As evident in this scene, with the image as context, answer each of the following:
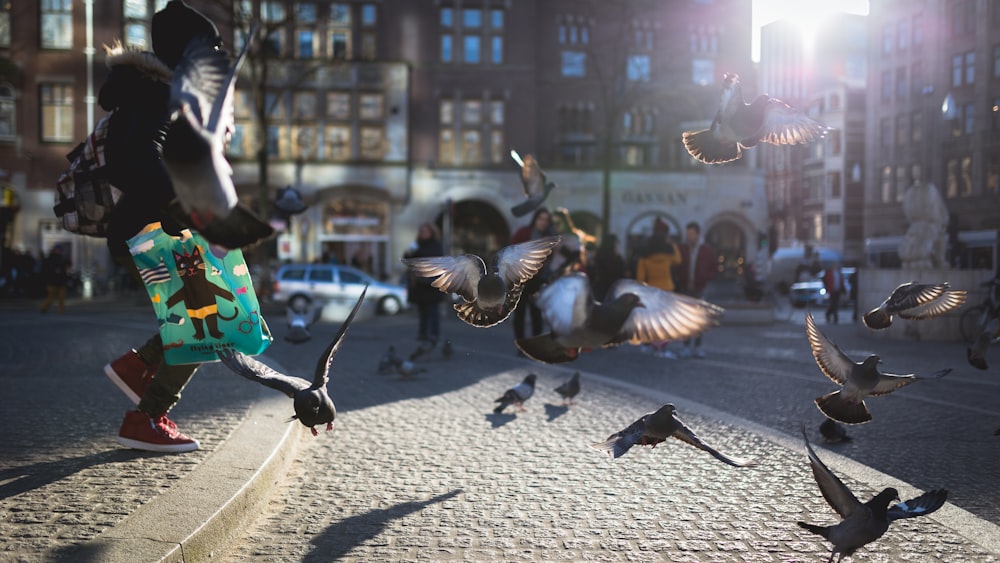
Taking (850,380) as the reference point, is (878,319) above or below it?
above

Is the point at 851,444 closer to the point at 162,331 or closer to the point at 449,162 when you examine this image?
the point at 162,331

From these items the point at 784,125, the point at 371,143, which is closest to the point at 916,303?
the point at 784,125

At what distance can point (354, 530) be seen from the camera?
4.13 metres

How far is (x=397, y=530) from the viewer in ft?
13.5

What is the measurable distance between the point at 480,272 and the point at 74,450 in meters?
2.81

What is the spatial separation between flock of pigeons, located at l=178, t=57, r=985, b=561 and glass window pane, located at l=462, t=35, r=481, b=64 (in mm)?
32613

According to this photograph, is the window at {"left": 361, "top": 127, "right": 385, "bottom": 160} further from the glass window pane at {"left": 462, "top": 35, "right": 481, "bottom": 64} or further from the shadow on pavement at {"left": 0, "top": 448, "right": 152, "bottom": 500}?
the shadow on pavement at {"left": 0, "top": 448, "right": 152, "bottom": 500}

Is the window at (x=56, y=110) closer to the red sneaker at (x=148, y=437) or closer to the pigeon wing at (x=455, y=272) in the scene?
the red sneaker at (x=148, y=437)

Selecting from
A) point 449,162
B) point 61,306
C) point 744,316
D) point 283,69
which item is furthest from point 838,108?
point 61,306

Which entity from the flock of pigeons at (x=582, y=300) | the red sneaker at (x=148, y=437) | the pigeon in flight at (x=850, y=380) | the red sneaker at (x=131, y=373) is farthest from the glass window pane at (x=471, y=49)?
the pigeon in flight at (x=850, y=380)

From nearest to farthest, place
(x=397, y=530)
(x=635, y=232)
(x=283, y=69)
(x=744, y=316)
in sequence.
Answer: (x=397, y=530)
(x=744, y=316)
(x=283, y=69)
(x=635, y=232)

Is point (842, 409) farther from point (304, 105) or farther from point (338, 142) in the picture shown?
point (304, 105)

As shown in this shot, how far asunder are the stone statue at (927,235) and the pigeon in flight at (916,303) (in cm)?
1279

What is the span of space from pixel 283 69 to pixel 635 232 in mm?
15679
